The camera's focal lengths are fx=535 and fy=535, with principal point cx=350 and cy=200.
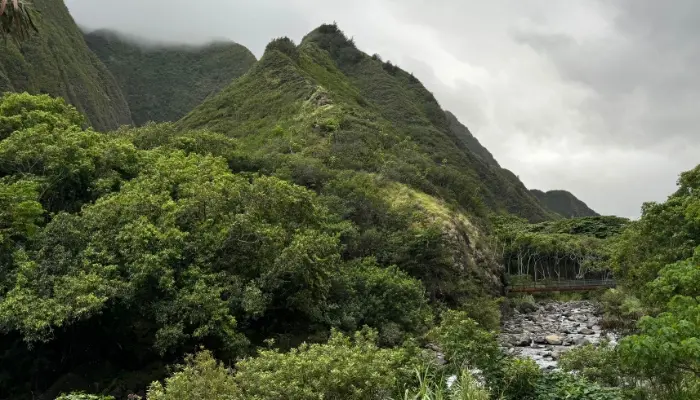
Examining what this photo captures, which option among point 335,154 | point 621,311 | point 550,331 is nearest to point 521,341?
point 550,331

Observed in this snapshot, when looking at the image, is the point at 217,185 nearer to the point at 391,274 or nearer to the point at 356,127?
the point at 391,274

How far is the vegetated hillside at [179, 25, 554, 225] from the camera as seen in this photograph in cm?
5403

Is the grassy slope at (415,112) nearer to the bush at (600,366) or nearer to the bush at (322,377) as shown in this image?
the bush at (600,366)

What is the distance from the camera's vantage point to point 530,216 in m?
137

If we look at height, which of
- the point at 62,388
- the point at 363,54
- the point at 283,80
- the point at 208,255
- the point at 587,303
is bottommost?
the point at 587,303

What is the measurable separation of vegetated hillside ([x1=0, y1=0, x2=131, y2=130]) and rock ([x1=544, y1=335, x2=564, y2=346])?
67.7m

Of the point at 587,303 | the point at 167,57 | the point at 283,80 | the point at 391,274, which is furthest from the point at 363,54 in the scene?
the point at 391,274

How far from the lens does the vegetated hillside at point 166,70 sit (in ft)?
470

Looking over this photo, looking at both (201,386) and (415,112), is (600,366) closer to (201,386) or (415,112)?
(201,386)

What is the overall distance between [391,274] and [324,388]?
1828 centimetres

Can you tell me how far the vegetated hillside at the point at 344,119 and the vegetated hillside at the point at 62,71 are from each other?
1047 inches

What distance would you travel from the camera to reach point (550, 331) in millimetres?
37594

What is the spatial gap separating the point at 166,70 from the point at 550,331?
14783 cm

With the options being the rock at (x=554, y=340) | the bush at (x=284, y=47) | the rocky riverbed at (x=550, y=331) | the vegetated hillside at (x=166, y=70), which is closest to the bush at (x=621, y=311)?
the rocky riverbed at (x=550, y=331)
